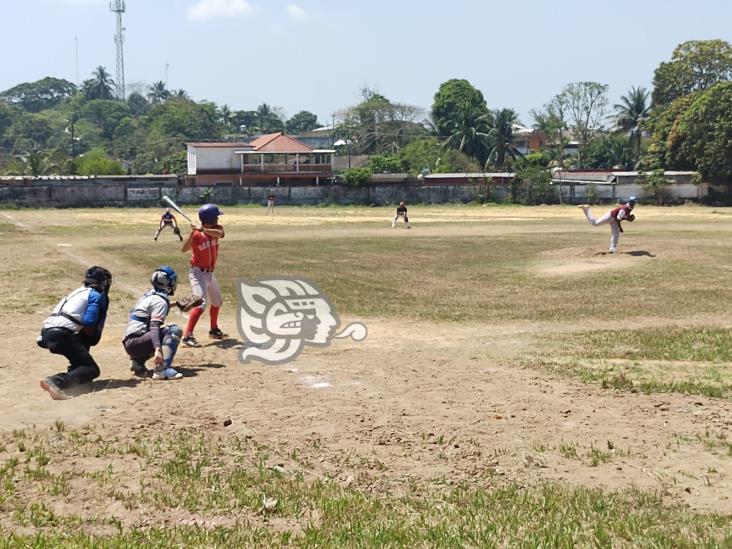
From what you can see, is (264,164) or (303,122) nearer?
(264,164)

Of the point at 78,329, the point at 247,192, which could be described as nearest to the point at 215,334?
the point at 78,329

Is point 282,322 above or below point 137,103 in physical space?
below

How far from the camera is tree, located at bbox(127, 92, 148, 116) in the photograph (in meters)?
193

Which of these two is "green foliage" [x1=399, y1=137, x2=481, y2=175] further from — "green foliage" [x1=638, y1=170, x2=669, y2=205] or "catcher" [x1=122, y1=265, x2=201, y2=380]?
"catcher" [x1=122, y1=265, x2=201, y2=380]

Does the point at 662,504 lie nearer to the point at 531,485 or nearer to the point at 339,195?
the point at 531,485

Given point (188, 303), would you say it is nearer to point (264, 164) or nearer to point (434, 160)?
point (264, 164)

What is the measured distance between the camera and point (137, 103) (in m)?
196

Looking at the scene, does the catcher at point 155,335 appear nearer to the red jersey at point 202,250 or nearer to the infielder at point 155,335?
the infielder at point 155,335

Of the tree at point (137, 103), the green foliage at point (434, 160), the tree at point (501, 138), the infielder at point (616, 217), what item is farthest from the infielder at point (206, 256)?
the tree at point (137, 103)

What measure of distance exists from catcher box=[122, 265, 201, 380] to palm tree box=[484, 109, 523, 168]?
84488 millimetres

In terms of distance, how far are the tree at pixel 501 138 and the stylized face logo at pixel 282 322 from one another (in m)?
78.6

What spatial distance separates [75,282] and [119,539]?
52.8 feet

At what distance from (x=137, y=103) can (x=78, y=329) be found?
19751cm

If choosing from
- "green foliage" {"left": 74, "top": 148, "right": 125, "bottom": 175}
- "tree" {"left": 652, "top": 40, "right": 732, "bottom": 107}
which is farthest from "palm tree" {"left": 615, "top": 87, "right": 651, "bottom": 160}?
"green foliage" {"left": 74, "top": 148, "right": 125, "bottom": 175}
